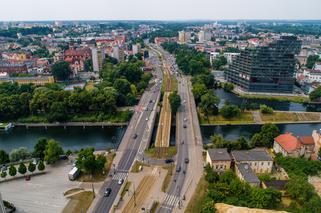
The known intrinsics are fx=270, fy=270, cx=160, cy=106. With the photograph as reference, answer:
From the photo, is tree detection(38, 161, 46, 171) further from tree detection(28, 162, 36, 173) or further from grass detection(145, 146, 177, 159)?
grass detection(145, 146, 177, 159)

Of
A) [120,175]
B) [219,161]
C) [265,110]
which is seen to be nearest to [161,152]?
[120,175]

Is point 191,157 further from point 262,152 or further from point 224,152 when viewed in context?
point 262,152

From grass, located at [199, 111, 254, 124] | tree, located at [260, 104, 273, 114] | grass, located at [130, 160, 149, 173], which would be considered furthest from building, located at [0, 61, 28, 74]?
tree, located at [260, 104, 273, 114]

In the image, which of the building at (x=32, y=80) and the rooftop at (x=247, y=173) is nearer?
the rooftop at (x=247, y=173)

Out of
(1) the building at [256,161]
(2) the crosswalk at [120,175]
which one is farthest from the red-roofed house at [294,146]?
(2) the crosswalk at [120,175]

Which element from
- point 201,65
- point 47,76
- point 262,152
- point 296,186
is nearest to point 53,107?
point 47,76

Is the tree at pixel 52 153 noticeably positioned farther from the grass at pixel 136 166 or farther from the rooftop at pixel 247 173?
the rooftop at pixel 247 173

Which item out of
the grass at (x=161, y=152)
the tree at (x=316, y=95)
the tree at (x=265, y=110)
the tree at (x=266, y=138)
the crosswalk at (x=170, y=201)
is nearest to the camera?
the crosswalk at (x=170, y=201)

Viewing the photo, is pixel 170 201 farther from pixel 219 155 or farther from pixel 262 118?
pixel 262 118
